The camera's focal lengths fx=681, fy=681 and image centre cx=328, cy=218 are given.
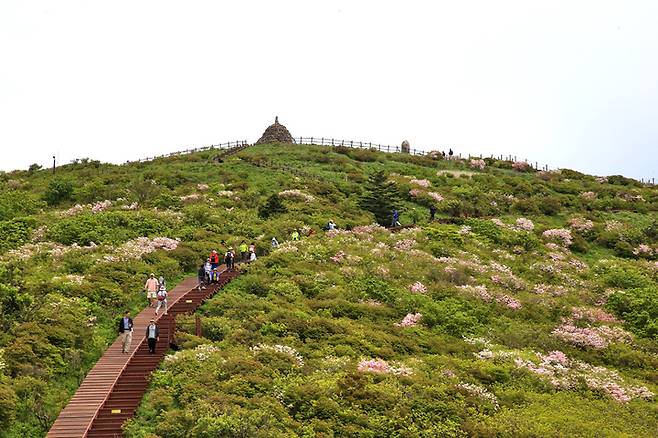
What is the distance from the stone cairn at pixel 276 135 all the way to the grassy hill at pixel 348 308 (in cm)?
2894

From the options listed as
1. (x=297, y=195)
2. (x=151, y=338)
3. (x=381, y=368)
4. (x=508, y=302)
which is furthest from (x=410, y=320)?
(x=297, y=195)

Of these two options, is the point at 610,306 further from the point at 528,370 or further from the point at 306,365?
the point at 306,365

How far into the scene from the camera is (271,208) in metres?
51.8

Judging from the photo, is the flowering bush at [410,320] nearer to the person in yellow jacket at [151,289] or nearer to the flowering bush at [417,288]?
the flowering bush at [417,288]

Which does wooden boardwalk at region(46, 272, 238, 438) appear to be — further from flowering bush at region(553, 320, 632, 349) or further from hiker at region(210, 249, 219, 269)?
flowering bush at region(553, 320, 632, 349)

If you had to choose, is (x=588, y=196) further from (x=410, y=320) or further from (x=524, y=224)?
(x=410, y=320)

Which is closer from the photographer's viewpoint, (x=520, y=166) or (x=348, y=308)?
(x=348, y=308)

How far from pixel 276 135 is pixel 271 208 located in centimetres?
4212

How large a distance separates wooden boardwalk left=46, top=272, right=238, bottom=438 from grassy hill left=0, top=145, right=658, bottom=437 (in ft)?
1.92

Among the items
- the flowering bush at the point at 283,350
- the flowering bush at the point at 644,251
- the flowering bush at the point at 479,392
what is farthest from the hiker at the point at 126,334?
the flowering bush at the point at 644,251

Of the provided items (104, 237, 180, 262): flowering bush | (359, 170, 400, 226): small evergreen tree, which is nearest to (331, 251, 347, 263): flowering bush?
(104, 237, 180, 262): flowering bush

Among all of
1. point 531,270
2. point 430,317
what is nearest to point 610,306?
point 531,270

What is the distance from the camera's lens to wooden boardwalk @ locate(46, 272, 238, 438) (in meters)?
20.3

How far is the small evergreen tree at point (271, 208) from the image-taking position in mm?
51406
